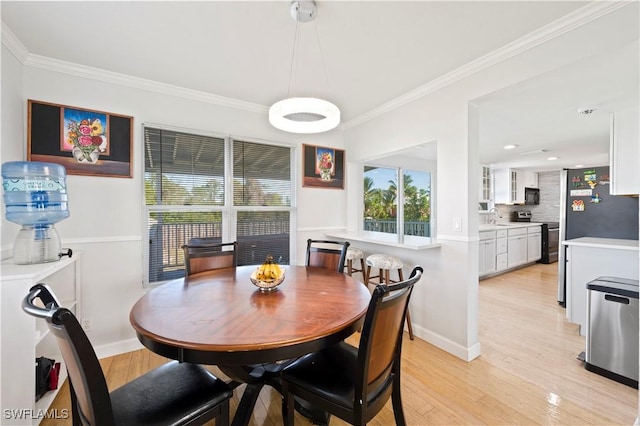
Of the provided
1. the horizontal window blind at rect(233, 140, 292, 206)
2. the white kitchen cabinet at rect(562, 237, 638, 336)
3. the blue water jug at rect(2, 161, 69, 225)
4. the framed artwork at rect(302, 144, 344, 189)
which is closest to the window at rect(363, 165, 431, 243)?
the framed artwork at rect(302, 144, 344, 189)

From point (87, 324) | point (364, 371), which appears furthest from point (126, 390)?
point (87, 324)

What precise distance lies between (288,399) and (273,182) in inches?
97.2

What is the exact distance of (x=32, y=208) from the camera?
187 cm

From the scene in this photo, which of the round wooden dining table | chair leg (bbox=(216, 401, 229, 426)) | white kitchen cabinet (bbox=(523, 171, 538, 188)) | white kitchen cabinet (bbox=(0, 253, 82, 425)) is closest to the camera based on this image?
the round wooden dining table

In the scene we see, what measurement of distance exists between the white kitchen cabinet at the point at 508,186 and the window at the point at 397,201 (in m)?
2.41

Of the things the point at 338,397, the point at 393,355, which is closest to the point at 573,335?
the point at 393,355

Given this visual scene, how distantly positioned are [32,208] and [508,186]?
796cm

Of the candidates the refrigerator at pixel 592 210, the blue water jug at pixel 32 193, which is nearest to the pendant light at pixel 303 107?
the blue water jug at pixel 32 193

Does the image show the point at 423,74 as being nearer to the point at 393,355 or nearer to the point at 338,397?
the point at 393,355

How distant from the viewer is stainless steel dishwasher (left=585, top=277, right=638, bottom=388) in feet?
6.50

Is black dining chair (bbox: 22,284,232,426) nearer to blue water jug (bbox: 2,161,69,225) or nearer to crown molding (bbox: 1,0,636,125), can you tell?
blue water jug (bbox: 2,161,69,225)

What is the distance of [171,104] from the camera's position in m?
2.77

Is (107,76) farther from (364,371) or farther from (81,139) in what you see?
(364,371)

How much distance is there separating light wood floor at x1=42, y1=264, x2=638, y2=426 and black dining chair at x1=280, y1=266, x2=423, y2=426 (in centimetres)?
55
